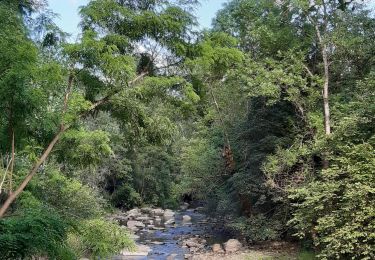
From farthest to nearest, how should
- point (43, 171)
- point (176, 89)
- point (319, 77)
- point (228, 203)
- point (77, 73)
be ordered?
point (228, 203)
point (319, 77)
point (43, 171)
point (176, 89)
point (77, 73)

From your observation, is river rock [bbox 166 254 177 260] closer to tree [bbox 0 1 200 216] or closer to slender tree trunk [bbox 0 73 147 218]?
tree [bbox 0 1 200 216]

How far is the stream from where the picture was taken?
1822 centimetres

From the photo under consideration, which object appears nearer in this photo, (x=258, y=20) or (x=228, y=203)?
(x=258, y=20)

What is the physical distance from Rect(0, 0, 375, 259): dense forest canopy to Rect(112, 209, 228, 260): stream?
5.24 feet

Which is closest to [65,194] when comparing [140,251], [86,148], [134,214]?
[140,251]

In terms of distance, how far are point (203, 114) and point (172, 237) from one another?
24.7ft

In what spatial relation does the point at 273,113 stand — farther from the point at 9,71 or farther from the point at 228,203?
the point at 9,71

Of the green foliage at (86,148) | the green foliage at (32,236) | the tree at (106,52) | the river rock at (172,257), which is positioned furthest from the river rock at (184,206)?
the green foliage at (32,236)

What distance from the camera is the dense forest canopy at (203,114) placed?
17.7 feet

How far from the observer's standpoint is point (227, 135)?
1989 cm

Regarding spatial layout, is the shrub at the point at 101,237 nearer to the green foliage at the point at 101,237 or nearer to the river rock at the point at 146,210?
the green foliage at the point at 101,237

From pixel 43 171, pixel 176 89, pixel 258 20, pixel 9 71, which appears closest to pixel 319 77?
pixel 258 20

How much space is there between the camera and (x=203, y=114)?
80.4 feet

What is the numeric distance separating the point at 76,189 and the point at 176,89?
27.8ft
